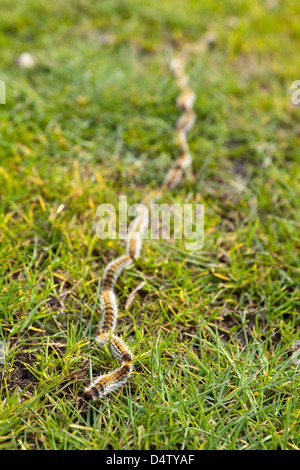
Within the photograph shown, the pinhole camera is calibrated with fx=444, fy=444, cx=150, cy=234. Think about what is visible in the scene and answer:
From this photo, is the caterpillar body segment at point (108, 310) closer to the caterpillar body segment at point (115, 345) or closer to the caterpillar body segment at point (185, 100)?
the caterpillar body segment at point (115, 345)

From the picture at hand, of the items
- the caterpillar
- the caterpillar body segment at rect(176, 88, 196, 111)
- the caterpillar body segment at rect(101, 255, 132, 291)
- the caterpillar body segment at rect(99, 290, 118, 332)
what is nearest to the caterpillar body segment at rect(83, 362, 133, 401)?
the caterpillar

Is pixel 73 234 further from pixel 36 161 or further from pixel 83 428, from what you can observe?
pixel 83 428

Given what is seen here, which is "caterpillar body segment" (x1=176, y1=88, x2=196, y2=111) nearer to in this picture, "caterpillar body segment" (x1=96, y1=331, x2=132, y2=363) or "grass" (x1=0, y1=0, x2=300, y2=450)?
"grass" (x1=0, y1=0, x2=300, y2=450)

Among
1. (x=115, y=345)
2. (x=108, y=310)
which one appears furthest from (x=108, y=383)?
(x=108, y=310)

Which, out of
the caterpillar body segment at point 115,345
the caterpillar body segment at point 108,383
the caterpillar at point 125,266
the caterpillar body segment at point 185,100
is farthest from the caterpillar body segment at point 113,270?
the caterpillar body segment at point 185,100

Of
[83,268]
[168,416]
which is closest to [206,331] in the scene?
[168,416]

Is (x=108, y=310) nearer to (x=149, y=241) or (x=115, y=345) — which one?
(x=115, y=345)
